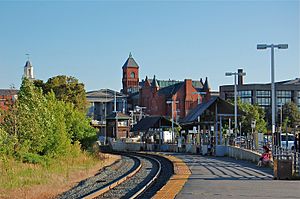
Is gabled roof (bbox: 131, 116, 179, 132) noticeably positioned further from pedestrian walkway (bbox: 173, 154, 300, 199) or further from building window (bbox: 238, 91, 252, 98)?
building window (bbox: 238, 91, 252, 98)

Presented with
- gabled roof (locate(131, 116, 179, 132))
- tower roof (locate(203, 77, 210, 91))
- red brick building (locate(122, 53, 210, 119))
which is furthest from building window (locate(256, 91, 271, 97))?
gabled roof (locate(131, 116, 179, 132))

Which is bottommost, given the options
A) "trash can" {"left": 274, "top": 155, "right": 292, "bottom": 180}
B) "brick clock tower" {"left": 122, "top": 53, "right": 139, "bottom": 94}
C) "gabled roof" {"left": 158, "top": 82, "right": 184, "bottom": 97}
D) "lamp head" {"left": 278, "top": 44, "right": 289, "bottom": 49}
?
"trash can" {"left": 274, "top": 155, "right": 292, "bottom": 180}

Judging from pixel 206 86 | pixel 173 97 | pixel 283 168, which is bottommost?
pixel 283 168

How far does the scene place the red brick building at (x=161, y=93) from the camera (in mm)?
130125

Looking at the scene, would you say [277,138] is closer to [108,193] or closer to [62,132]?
[108,193]

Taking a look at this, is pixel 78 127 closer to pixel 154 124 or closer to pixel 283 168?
pixel 154 124

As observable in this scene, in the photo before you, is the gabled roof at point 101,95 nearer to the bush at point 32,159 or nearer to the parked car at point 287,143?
the parked car at point 287,143

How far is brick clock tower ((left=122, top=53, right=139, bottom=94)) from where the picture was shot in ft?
547

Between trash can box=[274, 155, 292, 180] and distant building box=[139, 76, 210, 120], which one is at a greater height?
distant building box=[139, 76, 210, 120]

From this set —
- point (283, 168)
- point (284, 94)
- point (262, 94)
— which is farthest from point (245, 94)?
point (283, 168)

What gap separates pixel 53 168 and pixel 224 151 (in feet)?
55.6

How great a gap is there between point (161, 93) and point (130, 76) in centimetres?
3219

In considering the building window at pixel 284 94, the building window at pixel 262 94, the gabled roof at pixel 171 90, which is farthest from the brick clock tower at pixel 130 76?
the building window at pixel 284 94

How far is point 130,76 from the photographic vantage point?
16838 cm
